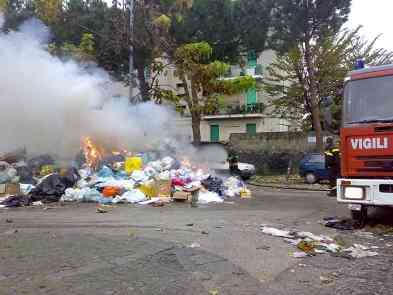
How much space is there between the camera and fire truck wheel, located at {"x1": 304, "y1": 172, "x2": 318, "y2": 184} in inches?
816

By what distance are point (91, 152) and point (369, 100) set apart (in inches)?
382

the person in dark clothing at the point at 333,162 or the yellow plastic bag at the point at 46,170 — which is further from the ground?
the person in dark clothing at the point at 333,162

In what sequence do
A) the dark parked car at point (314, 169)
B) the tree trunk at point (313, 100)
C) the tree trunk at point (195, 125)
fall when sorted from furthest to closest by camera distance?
the tree trunk at point (195, 125) → the tree trunk at point (313, 100) → the dark parked car at point (314, 169)

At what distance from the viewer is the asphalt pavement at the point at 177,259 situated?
4.97 meters

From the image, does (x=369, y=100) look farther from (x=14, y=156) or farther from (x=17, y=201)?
(x=14, y=156)

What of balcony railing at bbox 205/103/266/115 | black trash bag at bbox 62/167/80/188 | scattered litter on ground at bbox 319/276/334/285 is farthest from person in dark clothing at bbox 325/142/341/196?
balcony railing at bbox 205/103/266/115

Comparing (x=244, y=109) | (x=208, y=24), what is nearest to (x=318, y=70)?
(x=208, y=24)

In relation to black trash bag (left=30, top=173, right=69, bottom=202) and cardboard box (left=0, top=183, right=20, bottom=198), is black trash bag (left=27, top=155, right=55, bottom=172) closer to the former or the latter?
cardboard box (left=0, top=183, right=20, bottom=198)

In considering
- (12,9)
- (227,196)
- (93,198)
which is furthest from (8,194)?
(12,9)

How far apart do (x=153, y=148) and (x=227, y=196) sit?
3.43 m

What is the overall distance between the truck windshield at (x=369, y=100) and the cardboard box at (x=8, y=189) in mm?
9499

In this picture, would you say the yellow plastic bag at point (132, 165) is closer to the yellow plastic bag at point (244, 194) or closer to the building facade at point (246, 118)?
the yellow plastic bag at point (244, 194)

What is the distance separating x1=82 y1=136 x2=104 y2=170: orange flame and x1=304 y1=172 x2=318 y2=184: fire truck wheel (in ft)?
30.3

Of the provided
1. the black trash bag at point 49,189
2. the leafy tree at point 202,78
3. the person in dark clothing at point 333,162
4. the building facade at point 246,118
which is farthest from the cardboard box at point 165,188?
the building facade at point 246,118
